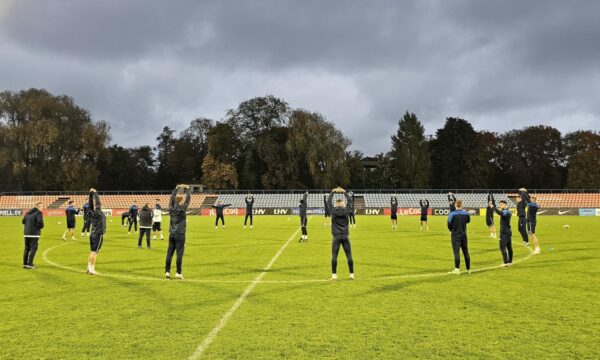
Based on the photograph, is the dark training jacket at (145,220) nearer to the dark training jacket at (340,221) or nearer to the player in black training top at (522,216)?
the dark training jacket at (340,221)

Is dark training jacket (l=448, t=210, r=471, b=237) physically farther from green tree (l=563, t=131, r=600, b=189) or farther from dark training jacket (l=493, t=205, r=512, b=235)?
green tree (l=563, t=131, r=600, b=189)

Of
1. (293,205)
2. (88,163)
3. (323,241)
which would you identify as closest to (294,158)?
(293,205)

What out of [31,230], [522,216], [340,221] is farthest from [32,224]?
[522,216]

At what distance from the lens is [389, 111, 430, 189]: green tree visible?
8212 centimetres

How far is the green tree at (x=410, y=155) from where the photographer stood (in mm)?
82125

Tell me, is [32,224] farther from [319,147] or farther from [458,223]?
[319,147]

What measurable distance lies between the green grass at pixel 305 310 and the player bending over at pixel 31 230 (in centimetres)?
42

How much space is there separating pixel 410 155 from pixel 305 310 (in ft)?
260

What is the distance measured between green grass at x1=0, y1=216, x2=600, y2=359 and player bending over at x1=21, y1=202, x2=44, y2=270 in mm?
423

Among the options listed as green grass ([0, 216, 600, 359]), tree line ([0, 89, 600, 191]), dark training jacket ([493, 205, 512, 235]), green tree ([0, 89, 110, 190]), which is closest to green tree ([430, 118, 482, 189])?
tree line ([0, 89, 600, 191])

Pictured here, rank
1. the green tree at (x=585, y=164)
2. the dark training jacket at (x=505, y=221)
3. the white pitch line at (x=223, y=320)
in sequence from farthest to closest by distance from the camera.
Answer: the green tree at (x=585, y=164) → the dark training jacket at (x=505, y=221) → the white pitch line at (x=223, y=320)

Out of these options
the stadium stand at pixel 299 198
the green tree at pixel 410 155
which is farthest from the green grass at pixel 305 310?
the green tree at pixel 410 155

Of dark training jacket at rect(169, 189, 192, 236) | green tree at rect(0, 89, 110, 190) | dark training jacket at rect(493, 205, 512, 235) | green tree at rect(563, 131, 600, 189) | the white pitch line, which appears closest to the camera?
the white pitch line

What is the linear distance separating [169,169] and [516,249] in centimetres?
8921
